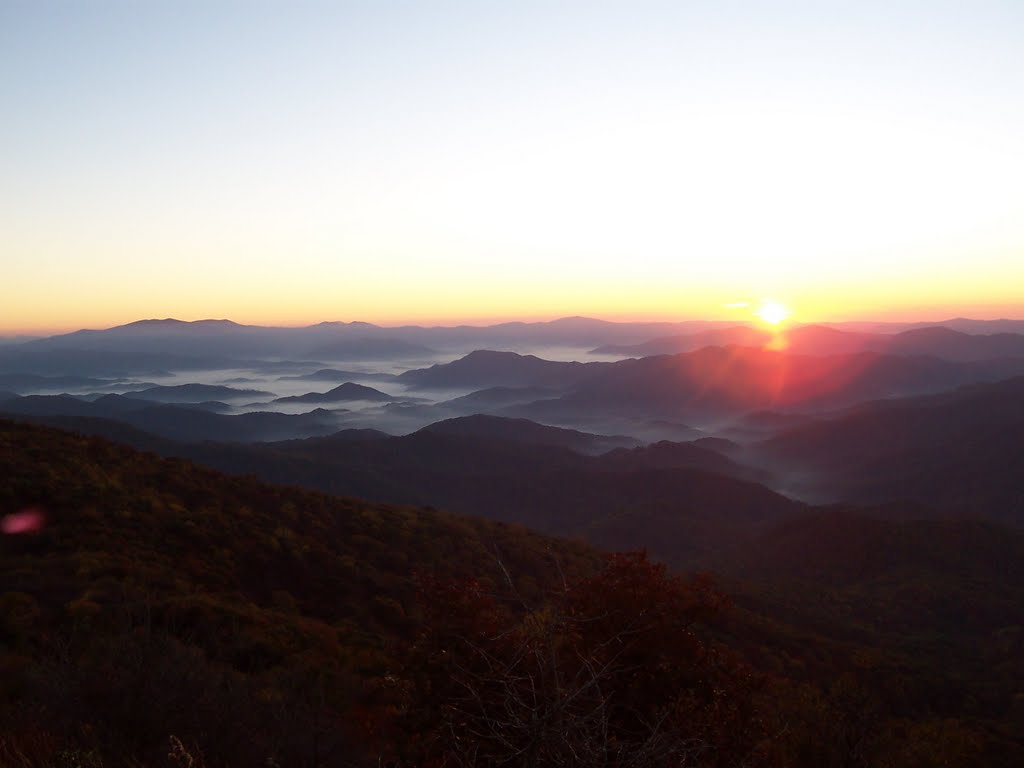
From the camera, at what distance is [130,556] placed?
657 inches

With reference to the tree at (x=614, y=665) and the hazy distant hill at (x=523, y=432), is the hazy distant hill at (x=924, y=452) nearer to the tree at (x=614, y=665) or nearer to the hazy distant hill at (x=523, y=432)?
the hazy distant hill at (x=523, y=432)

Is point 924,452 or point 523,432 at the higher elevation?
point 523,432

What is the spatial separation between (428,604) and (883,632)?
4335 cm

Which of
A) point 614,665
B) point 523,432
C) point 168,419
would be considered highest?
point 614,665

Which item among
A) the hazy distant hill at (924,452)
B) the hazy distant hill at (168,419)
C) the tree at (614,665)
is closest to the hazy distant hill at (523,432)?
the hazy distant hill at (924,452)

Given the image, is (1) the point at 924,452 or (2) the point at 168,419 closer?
(1) the point at 924,452

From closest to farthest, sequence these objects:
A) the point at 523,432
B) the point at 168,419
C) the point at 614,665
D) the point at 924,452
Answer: the point at 614,665
the point at 924,452
the point at 523,432
the point at 168,419

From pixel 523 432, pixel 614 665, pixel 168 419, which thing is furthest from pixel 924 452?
pixel 168 419

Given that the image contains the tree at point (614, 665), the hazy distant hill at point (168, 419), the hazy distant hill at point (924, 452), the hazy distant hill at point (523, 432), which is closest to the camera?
the tree at point (614, 665)

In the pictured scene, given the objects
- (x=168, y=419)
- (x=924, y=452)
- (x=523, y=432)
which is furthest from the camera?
(x=168, y=419)

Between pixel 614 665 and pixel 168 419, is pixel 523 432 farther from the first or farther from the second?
pixel 614 665

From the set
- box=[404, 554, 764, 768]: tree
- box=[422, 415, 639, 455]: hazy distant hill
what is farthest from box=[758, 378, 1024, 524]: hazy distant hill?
box=[404, 554, 764, 768]: tree

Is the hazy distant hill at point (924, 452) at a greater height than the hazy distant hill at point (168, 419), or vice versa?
the hazy distant hill at point (168, 419)

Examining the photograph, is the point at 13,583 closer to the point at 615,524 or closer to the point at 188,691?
the point at 188,691
